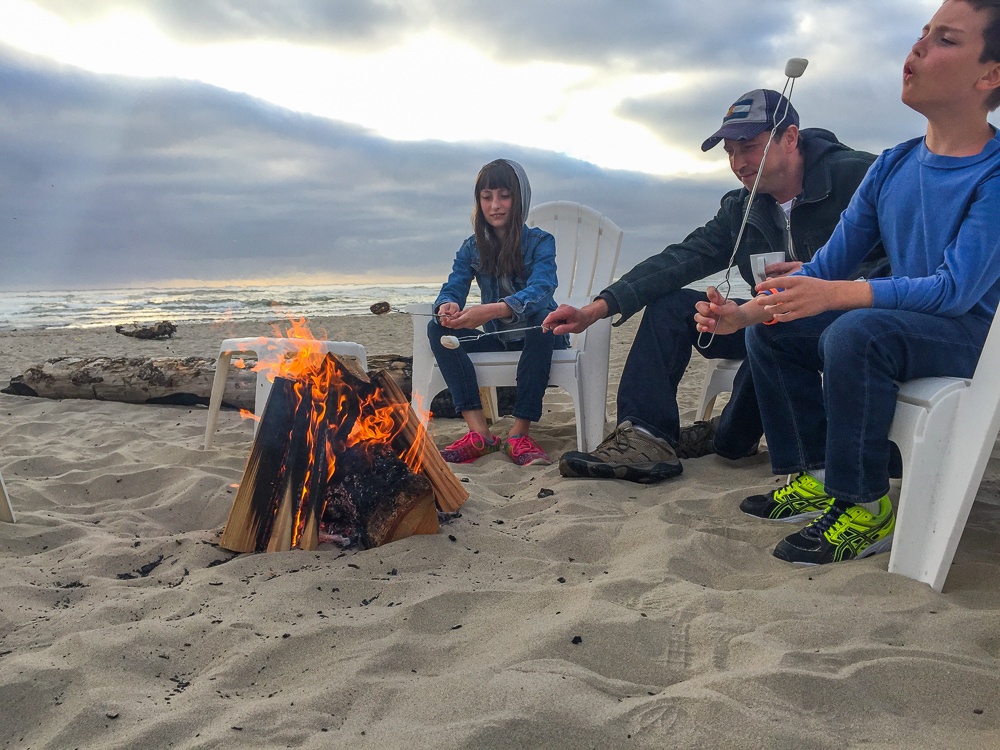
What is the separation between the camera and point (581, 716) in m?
1.28

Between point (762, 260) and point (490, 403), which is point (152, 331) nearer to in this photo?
point (490, 403)

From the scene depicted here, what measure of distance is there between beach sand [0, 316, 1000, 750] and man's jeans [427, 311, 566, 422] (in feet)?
2.54

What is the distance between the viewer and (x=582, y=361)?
3.49 m

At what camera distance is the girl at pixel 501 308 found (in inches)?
133

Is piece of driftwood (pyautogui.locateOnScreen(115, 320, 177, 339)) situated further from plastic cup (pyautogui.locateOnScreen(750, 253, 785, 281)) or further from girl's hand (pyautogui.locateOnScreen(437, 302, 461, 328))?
plastic cup (pyautogui.locateOnScreen(750, 253, 785, 281))

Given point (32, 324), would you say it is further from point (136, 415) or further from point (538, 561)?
point (538, 561)

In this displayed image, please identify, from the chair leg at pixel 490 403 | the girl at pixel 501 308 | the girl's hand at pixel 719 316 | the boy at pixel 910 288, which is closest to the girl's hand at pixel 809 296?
the boy at pixel 910 288

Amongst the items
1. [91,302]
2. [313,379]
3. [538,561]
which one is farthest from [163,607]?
[91,302]

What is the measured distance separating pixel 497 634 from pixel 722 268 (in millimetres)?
2092

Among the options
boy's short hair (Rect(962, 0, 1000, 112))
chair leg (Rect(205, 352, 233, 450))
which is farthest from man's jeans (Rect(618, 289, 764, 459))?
chair leg (Rect(205, 352, 233, 450))

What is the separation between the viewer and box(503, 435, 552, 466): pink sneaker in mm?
3246

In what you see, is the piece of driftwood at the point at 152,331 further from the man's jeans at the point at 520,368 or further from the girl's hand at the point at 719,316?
the girl's hand at the point at 719,316

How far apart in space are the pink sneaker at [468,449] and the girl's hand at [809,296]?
1739 millimetres

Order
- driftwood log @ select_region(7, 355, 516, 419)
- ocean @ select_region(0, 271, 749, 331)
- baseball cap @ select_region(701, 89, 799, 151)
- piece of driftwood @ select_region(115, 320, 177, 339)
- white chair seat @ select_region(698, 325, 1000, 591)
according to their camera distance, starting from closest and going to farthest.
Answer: white chair seat @ select_region(698, 325, 1000, 591)
baseball cap @ select_region(701, 89, 799, 151)
driftwood log @ select_region(7, 355, 516, 419)
piece of driftwood @ select_region(115, 320, 177, 339)
ocean @ select_region(0, 271, 749, 331)
